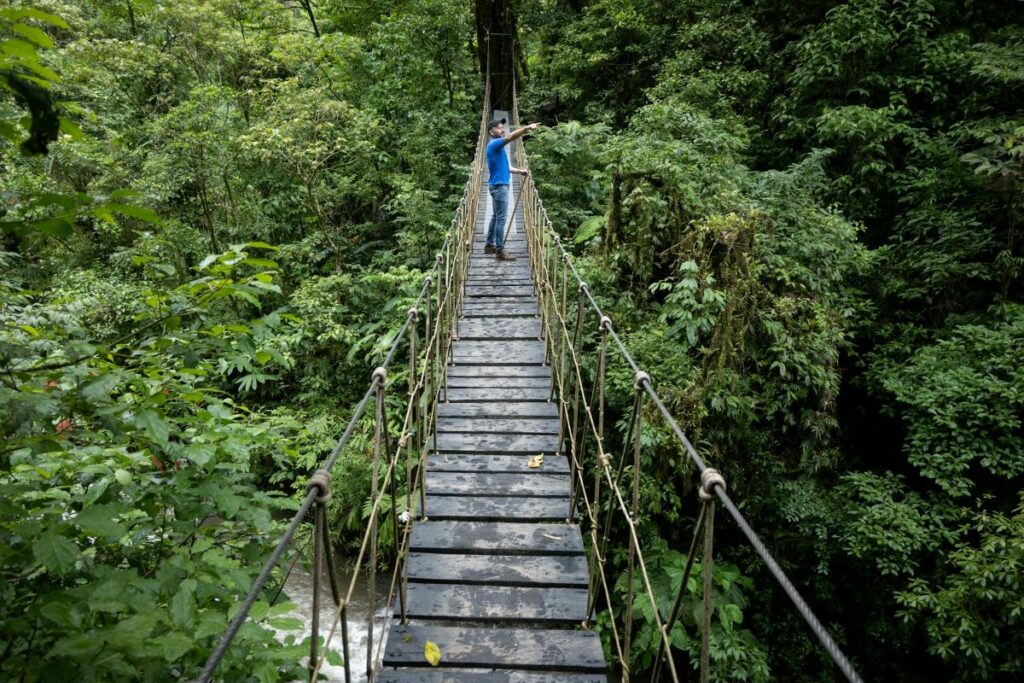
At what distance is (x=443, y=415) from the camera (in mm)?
3533

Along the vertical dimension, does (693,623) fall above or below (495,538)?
below

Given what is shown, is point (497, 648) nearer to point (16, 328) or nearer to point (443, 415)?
point (443, 415)

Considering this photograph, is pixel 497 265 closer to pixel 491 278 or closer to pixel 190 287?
pixel 491 278

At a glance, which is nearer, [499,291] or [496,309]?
[496,309]

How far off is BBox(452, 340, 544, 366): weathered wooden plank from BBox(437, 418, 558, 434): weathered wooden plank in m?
0.73

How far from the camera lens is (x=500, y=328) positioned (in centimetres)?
468

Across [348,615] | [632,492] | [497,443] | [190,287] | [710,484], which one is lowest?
[348,615]

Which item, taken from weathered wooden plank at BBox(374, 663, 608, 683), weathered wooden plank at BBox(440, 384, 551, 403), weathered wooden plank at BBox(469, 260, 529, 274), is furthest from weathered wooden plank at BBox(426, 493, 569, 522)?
weathered wooden plank at BBox(469, 260, 529, 274)

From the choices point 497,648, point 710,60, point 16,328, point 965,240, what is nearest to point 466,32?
point 710,60

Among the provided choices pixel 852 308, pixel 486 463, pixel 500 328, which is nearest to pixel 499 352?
pixel 500 328

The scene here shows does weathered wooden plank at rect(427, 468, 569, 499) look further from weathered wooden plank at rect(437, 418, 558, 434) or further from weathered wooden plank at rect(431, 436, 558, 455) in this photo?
weathered wooden plank at rect(437, 418, 558, 434)

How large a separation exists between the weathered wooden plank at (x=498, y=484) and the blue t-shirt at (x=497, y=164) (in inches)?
135

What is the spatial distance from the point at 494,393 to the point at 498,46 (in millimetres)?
10444

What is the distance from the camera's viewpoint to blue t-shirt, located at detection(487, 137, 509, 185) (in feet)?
17.7
